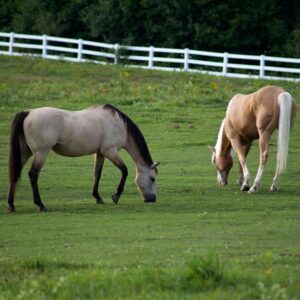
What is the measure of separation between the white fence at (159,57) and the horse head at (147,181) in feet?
68.6

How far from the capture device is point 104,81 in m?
36.2

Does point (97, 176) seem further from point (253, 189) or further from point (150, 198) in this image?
point (253, 189)

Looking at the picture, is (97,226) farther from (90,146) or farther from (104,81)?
(104,81)

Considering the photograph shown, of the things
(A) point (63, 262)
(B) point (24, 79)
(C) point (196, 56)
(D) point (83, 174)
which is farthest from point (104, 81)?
(A) point (63, 262)

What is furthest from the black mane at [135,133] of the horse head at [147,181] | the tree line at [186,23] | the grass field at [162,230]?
the tree line at [186,23]

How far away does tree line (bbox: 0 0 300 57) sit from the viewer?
144 feet

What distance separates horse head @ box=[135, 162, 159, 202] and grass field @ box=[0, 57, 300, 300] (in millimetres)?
229

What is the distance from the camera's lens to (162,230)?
1283 centimetres

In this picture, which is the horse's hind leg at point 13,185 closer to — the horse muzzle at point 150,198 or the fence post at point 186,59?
the horse muzzle at point 150,198

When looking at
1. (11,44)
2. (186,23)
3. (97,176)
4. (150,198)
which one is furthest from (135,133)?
(186,23)

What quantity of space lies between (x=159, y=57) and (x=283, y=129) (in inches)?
1077

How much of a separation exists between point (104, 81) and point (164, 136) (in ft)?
36.6

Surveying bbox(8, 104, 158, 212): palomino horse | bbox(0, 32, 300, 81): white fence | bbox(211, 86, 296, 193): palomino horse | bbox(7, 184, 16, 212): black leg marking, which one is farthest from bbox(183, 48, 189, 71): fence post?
bbox(7, 184, 16, 212): black leg marking

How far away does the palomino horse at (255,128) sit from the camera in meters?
16.7
